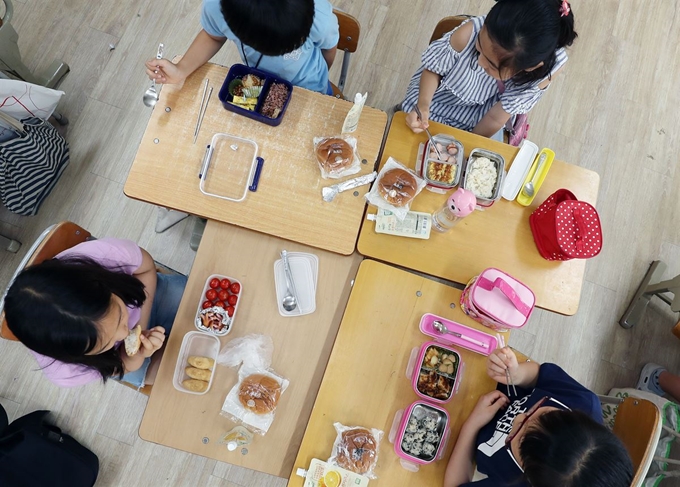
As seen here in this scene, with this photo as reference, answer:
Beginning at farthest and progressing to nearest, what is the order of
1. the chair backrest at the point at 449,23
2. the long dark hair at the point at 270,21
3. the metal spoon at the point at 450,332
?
the chair backrest at the point at 449,23 → the metal spoon at the point at 450,332 → the long dark hair at the point at 270,21

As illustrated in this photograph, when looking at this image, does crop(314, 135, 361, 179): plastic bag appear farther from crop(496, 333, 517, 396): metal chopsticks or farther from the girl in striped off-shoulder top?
crop(496, 333, 517, 396): metal chopsticks

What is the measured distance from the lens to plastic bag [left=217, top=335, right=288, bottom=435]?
129 cm

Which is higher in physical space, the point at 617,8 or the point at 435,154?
the point at 617,8

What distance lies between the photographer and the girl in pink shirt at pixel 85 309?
3.42ft

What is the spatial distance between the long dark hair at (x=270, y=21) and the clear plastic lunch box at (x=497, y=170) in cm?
69

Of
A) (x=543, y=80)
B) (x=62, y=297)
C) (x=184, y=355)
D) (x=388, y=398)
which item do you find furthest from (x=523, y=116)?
(x=62, y=297)

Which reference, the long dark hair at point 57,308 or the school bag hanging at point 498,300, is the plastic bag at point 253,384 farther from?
the school bag hanging at point 498,300

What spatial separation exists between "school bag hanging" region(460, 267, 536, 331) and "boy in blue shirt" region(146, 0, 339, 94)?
919mm

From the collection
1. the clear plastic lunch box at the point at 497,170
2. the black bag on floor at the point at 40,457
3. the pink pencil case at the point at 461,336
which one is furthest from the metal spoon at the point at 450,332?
the black bag on floor at the point at 40,457

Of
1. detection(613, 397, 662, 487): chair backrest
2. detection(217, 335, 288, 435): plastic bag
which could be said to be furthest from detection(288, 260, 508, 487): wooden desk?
detection(613, 397, 662, 487): chair backrest

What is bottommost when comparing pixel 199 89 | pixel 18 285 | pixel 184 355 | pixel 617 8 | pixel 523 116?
pixel 184 355

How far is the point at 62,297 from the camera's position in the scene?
3.43ft

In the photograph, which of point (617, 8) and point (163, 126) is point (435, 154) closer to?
point (163, 126)

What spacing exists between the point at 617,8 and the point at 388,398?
2767 millimetres
